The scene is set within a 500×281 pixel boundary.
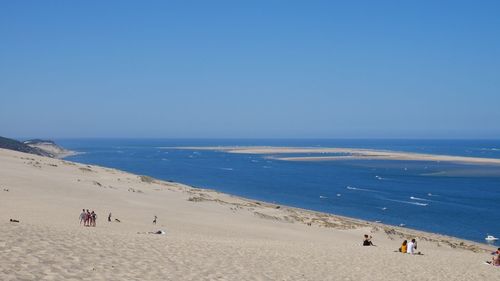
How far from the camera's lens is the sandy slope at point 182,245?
37.0ft

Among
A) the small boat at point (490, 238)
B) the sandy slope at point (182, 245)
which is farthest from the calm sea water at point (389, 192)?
the sandy slope at point (182, 245)

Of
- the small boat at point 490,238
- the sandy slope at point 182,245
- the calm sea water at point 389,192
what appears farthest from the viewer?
the calm sea water at point 389,192

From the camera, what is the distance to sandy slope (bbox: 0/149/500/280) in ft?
37.0

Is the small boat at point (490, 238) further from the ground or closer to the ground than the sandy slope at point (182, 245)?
closer to the ground

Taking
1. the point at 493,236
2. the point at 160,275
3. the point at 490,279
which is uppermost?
the point at 160,275

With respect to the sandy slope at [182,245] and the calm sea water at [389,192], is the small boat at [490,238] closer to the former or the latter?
the calm sea water at [389,192]

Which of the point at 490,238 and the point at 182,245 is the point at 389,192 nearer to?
the point at 490,238

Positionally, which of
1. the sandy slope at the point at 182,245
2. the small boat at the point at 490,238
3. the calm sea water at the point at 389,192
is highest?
the sandy slope at the point at 182,245

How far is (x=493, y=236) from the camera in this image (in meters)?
39.8

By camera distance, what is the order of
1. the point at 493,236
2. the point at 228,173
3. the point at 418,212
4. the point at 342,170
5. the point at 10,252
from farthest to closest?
the point at 342,170
the point at 228,173
the point at 418,212
the point at 493,236
the point at 10,252

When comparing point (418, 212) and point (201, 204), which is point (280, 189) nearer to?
point (418, 212)

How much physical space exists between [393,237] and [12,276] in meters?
28.7

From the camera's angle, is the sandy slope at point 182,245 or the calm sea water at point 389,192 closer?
the sandy slope at point 182,245

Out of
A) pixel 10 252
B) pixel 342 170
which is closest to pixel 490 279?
pixel 10 252
